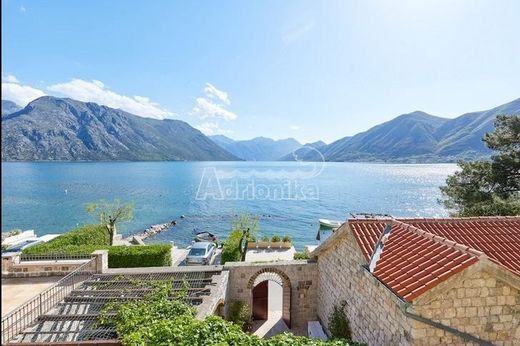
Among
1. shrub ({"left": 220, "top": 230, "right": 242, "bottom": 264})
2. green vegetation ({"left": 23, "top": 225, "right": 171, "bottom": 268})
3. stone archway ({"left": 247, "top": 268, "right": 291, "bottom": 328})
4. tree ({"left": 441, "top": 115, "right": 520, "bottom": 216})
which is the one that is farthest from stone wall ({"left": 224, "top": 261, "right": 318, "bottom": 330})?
tree ({"left": 441, "top": 115, "right": 520, "bottom": 216})

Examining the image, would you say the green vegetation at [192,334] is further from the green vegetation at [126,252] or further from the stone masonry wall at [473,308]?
the green vegetation at [126,252]

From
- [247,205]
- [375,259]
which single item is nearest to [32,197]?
[247,205]

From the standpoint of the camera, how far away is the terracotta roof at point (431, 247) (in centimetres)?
682

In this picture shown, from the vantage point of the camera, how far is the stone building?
655 centimetres

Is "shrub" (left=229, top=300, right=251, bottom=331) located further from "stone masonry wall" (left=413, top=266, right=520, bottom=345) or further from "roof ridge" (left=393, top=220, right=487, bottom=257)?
"stone masonry wall" (left=413, top=266, right=520, bottom=345)

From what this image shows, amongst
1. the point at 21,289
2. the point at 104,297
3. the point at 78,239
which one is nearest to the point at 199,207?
the point at 78,239

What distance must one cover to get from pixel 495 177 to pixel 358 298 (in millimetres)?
22615

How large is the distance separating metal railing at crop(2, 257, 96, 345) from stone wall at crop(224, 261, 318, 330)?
6.16 m

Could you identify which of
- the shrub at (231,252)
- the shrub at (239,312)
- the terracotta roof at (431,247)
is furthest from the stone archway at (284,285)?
the terracotta roof at (431,247)

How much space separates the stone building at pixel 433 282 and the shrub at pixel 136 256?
10.8 m

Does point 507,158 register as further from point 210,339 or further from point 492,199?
point 210,339

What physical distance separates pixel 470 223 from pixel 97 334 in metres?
12.5

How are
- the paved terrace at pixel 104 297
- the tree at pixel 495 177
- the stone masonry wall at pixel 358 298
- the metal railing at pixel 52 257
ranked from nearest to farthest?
the stone masonry wall at pixel 358 298
the paved terrace at pixel 104 297
the metal railing at pixel 52 257
the tree at pixel 495 177

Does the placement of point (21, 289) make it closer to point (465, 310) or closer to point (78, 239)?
point (78, 239)
